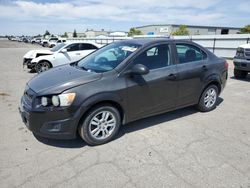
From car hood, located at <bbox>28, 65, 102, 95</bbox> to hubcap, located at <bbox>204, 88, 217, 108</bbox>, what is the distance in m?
2.66

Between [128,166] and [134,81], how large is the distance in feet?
4.31

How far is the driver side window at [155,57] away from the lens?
3656mm

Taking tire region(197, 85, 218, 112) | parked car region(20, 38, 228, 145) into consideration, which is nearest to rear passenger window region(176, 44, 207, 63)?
parked car region(20, 38, 228, 145)

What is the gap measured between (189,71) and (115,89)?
1.72m

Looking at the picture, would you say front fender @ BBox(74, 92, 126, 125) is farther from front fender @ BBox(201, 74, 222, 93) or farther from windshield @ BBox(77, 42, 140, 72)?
front fender @ BBox(201, 74, 222, 93)

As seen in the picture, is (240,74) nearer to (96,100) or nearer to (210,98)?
(210,98)

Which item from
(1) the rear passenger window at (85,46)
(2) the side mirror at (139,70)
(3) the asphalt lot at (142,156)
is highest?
(1) the rear passenger window at (85,46)

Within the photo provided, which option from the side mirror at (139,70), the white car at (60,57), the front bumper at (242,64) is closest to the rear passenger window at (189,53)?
the side mirror at (139,70)

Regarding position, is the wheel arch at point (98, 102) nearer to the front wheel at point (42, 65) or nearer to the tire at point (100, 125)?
the tire at point (100, 125)

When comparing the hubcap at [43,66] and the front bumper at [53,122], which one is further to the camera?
the hubcap at [43,66]

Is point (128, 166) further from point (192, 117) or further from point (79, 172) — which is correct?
point (192, 117)

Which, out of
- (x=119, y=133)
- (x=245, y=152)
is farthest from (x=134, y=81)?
(x=245, y=152)

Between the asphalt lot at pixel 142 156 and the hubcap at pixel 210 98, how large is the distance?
44 cm

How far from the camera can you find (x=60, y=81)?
3205 mm
